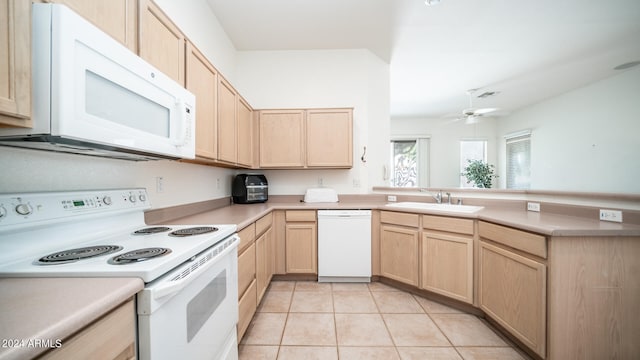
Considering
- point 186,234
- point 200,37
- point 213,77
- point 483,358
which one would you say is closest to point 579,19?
point 483,358

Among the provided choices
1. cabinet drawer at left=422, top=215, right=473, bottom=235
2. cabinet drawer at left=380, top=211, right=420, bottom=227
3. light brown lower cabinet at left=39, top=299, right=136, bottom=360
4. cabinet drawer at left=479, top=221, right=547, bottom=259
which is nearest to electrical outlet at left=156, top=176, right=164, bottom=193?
light brown lower cabinet at left=39, top=299, right=136, bottom=360

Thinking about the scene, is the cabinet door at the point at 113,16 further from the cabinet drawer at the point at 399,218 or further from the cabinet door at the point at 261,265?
the cabinet drawer at the point at 399,218

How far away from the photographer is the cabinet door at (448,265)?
192cm

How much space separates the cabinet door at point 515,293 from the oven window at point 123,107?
2226 mm

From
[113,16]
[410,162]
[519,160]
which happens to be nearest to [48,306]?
[113,16]

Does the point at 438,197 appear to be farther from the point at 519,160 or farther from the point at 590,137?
the point at 519,160

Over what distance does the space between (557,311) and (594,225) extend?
575 mm

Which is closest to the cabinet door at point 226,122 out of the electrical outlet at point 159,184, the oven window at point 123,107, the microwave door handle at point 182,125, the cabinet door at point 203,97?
the cabinet door at point 203,97

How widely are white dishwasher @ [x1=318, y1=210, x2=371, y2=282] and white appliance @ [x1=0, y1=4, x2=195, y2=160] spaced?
1.81m

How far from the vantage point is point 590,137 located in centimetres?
337

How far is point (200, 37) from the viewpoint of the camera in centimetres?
215

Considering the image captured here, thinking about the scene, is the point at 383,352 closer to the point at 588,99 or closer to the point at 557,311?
the point at 557,311

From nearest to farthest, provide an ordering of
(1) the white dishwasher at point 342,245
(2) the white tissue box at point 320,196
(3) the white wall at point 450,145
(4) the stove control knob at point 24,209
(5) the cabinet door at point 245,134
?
(4) the stove control knob at point 24,209
(5) the cabinet door at point 245,134
(1) the white dishwasher at point 342,245
(2) the white tissue box at point 320,196
(3) the white wall at point 450,145

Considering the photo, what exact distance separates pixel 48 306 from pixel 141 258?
0.26 m
